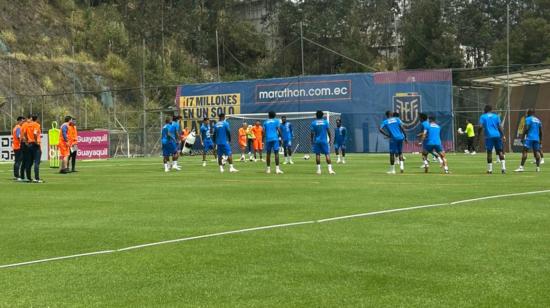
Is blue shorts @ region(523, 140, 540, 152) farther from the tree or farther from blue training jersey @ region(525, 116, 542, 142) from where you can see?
the tree

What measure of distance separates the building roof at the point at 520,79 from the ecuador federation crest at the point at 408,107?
4.03 m

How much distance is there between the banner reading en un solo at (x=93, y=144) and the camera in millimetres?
48281

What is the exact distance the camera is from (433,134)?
23.7m

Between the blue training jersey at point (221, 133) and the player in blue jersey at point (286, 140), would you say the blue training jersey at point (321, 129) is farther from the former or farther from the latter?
the player in blue jersey at point (286, 140)

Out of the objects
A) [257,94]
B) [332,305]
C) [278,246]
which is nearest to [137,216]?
[278,246]

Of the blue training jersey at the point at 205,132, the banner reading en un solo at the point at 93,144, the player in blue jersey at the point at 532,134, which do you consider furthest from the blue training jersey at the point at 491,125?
the banner reading en un solo at the point at 93,144

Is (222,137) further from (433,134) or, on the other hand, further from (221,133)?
(433,134)

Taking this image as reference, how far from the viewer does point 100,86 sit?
6456cm

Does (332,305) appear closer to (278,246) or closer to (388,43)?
(278,246)

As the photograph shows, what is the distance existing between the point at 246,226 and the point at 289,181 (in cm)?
985

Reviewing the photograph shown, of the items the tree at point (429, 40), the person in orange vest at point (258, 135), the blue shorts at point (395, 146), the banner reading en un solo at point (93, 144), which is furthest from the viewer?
the tree at point (429, 40)

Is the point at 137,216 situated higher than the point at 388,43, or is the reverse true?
the point at 388,43

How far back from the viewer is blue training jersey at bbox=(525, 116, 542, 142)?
23703 mm

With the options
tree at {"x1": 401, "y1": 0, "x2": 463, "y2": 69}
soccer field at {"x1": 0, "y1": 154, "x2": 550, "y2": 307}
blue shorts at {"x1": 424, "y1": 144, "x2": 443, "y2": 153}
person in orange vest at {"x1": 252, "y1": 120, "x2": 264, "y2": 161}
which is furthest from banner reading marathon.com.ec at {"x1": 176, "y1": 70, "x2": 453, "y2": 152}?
soccer field at {"x1": 0, "y1": 154, "x2": 550, "y2": 307}
